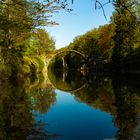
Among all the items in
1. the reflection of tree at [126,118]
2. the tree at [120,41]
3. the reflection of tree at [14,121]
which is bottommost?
the reflection of tree at [126,118]

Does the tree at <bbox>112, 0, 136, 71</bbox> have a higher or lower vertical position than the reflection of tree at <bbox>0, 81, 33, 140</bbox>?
higher

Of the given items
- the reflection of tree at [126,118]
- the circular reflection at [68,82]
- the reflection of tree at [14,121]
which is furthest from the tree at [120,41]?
the reflection of tree at [14,121]

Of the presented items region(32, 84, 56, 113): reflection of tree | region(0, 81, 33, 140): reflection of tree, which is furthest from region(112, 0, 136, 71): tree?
region(0, 81, 33, 140): reflection of tree

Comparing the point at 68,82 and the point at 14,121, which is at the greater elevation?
Answer: the point at 14,121

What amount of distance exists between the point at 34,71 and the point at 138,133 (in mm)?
42219

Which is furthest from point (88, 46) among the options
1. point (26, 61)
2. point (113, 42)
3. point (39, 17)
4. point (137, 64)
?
point (39, 17)

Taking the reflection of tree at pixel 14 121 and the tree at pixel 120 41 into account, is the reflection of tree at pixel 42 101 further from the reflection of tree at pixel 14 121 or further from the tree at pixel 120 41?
the tree at pixel 120 41

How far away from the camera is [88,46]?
10231 cm

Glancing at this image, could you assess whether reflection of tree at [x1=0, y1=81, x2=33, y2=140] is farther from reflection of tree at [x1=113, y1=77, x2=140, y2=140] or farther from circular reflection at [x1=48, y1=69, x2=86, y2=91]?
circular reflection at [x1=48, y1=69, x2=86, y2=91]

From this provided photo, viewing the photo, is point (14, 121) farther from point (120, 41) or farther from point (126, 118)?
point (120, 41)

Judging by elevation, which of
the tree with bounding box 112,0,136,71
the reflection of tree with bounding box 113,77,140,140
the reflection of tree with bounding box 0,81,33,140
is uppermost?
the tree with bounding box 112,0,136,71

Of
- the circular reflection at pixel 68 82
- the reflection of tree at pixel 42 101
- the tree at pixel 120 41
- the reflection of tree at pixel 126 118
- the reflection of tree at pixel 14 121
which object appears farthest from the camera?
the tree at pixel 120 41

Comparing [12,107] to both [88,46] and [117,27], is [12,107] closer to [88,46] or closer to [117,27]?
[117,27]

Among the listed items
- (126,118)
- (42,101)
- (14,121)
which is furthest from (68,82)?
(14,121)
